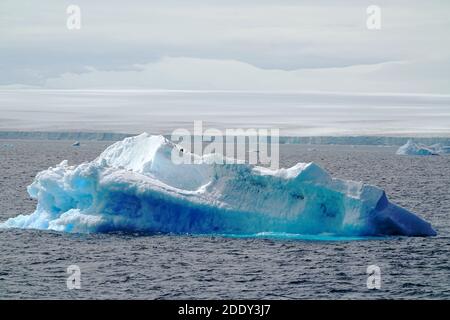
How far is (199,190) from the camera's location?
31391mm

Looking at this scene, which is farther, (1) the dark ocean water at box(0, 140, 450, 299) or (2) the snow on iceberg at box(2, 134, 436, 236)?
(2) the snow on iceberg at box(2, 134, 436, 236)

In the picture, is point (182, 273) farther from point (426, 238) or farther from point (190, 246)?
point (426, 238)

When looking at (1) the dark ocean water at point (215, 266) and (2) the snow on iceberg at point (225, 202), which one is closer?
(1) the dark ocean water at point (215, 266)

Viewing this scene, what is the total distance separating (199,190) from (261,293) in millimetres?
8786

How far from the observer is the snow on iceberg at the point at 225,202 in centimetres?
3031

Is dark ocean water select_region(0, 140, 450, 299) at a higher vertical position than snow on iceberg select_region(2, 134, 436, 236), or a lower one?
lower

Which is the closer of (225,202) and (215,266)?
(215,266)

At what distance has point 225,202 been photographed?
3070 centimetres

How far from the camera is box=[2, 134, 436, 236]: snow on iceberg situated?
3031 centimetres

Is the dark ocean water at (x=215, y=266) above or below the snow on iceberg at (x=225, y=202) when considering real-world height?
below
